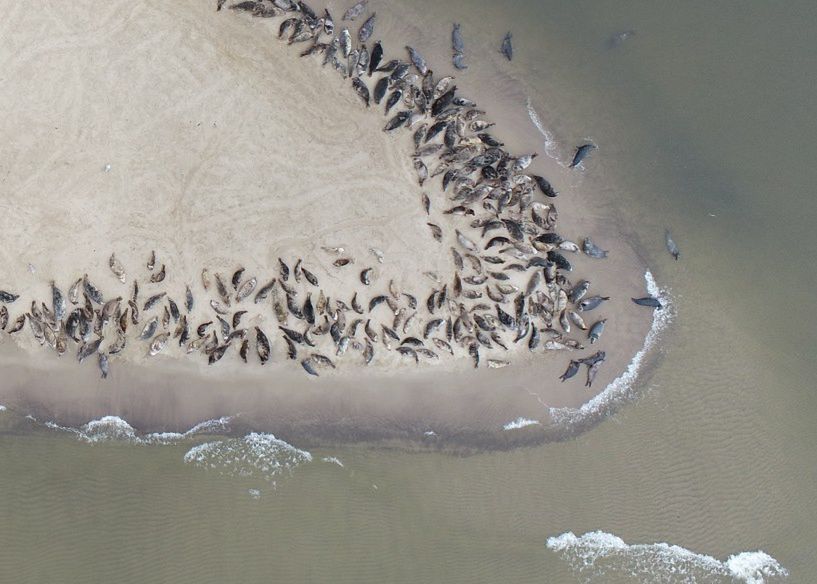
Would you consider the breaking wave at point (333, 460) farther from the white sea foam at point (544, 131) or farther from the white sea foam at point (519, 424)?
the white sea foam at point (544, 131)

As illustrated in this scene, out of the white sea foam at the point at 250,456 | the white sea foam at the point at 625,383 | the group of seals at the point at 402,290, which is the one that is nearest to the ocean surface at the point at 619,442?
the white sea foam at the point at 250,456

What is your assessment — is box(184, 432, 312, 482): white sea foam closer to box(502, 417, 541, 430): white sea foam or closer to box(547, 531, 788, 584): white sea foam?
box(502, 417, 541, 430): white sea foam

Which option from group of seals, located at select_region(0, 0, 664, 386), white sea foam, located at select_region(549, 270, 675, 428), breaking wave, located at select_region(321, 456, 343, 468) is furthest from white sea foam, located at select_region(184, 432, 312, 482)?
white sea foam, located at select_region(549, 270, 675, 428)

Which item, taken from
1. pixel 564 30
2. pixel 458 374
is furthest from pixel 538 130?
pixel 458 374

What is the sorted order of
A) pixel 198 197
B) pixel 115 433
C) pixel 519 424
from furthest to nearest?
pixel 519 424 → pixel 115 433 → pixel 198 197

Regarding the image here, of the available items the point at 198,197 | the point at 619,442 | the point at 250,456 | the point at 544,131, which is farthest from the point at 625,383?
the point at 198,197

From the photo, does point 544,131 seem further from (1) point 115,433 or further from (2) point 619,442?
(1) point 115,433

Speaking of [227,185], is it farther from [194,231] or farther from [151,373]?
[151,373]
